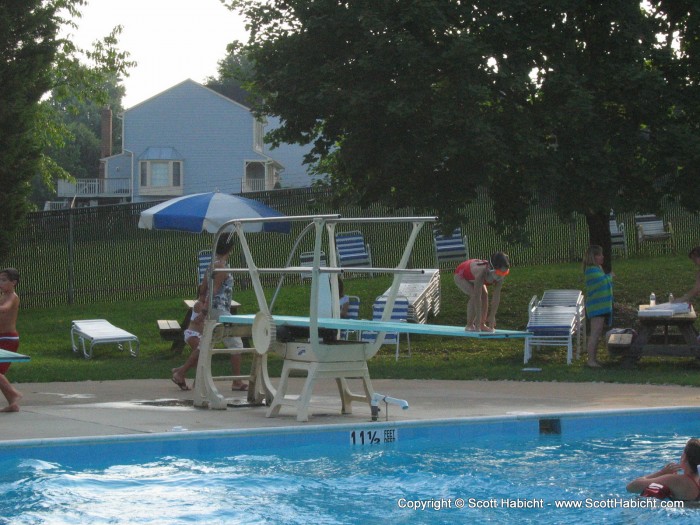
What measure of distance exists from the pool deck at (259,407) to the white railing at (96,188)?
47989mm

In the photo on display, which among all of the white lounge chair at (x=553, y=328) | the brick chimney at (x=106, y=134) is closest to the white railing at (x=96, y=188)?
the brick chimney at (x=106, y=134)

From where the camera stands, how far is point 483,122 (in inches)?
632

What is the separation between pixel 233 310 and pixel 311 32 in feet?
16.4

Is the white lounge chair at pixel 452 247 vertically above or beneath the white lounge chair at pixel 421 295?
above

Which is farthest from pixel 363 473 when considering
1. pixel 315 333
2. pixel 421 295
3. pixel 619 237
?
pixel 619 237

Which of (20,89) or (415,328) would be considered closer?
(415,328)

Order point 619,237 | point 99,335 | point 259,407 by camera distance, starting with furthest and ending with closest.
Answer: point 619,237 → point 99,335 → point 259,407

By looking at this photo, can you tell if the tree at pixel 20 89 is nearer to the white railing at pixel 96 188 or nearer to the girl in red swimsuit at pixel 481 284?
the girl in red swimsuit at pixel 481 284

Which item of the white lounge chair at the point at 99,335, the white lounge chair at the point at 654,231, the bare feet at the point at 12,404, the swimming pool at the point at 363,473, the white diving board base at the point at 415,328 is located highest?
the white lounge chair at the point at 654,231

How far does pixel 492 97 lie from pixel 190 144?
42190 mm

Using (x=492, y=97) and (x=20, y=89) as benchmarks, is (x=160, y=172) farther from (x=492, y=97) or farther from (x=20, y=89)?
(x=492, y=97)

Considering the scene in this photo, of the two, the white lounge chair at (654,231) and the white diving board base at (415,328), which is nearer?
the white diving board base at (415,328)

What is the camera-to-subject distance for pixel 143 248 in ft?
79.6

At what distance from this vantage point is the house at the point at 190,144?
2237 inches
